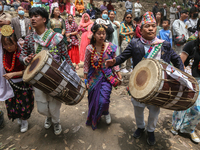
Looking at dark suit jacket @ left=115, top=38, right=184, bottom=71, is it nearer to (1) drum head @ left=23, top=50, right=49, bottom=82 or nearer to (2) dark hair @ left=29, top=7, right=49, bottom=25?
(1) drum head @ left=23, top=50, right=49, bottom=82

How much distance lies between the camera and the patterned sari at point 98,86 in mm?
2680

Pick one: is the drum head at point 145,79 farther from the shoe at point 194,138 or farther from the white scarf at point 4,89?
the white scarf at point 4,89

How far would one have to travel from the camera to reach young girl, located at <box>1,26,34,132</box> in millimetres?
2463

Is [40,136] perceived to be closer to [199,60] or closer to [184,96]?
[184,96]

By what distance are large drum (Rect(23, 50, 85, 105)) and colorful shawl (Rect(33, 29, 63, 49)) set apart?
33 cm

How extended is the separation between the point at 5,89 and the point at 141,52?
2.40m

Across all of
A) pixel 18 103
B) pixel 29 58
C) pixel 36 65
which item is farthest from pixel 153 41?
pixel 18 103

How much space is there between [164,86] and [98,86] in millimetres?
1307

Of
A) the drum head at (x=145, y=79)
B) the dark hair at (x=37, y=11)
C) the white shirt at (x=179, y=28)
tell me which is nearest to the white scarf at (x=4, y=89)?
the dark hair at (x=37, y=11)

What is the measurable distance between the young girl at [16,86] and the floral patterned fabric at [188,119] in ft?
9.10

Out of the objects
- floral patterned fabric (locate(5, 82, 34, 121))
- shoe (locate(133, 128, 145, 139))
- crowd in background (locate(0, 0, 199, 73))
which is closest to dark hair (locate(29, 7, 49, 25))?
floral patterned fabric (locate(5, 82, 34, 121))

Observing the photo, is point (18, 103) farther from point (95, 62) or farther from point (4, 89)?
point (95, 62)

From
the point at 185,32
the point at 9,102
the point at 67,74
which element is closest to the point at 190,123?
the point at 67,74

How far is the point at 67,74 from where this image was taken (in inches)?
82.0
